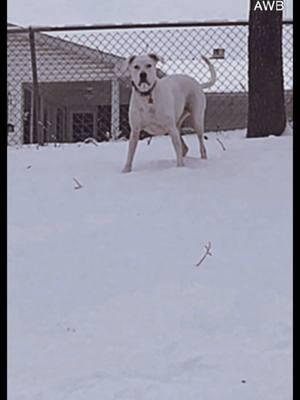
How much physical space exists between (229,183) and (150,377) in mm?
2451

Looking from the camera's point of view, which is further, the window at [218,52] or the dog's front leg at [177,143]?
the window at [218,52]

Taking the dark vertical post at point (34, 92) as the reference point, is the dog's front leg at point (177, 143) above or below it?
below

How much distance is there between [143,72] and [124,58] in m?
2.81

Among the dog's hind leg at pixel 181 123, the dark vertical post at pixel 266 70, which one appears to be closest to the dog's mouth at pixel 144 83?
the dog's hind leg at pixel 181 123

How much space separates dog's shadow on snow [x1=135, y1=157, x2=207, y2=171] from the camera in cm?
518

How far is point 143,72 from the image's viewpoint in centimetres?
492

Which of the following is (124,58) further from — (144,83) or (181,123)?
(144,83)

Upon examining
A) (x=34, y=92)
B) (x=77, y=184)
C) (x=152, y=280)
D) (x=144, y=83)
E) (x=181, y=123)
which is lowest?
(x=152, y=280)

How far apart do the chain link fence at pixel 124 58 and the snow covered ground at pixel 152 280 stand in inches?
61.6

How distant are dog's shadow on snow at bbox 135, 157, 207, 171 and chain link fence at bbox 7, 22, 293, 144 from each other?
975mm

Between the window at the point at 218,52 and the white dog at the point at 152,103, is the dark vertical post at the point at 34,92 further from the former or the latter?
the white dog at the point at 152,103

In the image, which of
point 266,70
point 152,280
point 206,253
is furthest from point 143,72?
point 152,280

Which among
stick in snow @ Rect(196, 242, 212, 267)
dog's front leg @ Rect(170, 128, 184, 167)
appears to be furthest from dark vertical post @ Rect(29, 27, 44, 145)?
stick in snow @ Rect(196, 242, 212, 267)

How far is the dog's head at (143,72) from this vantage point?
491 cm
